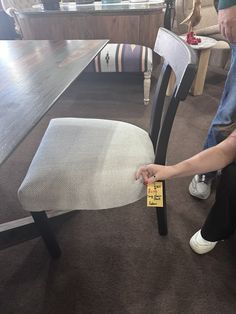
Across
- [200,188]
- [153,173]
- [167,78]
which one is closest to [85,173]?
[153,173]

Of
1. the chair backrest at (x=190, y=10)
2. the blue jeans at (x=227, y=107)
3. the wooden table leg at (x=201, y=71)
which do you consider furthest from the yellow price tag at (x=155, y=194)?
the chair backrest at (x=190, y=10)

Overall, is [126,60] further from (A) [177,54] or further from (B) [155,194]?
(B) [155,194]

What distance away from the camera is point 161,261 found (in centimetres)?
103

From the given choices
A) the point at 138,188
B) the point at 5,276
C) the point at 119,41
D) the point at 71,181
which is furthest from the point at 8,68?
the point at 119,41

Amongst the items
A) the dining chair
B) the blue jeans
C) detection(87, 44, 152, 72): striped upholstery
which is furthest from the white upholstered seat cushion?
detection(87, 44, 152, 72): striped upholstery

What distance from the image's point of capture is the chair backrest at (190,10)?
241cm

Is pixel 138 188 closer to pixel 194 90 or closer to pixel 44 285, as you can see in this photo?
pixel 44 285

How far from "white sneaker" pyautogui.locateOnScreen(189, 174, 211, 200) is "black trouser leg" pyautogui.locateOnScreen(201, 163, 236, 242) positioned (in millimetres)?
321

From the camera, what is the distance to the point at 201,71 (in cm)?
217

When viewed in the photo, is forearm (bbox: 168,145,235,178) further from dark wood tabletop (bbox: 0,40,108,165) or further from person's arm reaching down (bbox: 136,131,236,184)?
dark wood tabletop (bbox: 0,40,108,165)

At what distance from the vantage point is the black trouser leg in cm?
79

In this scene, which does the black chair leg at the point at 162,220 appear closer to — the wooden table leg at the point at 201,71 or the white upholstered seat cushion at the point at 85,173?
the white upholstered seat cushion at the point at 85,173

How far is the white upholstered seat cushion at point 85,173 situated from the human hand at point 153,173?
1.0 inches

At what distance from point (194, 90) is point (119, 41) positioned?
0.89m
